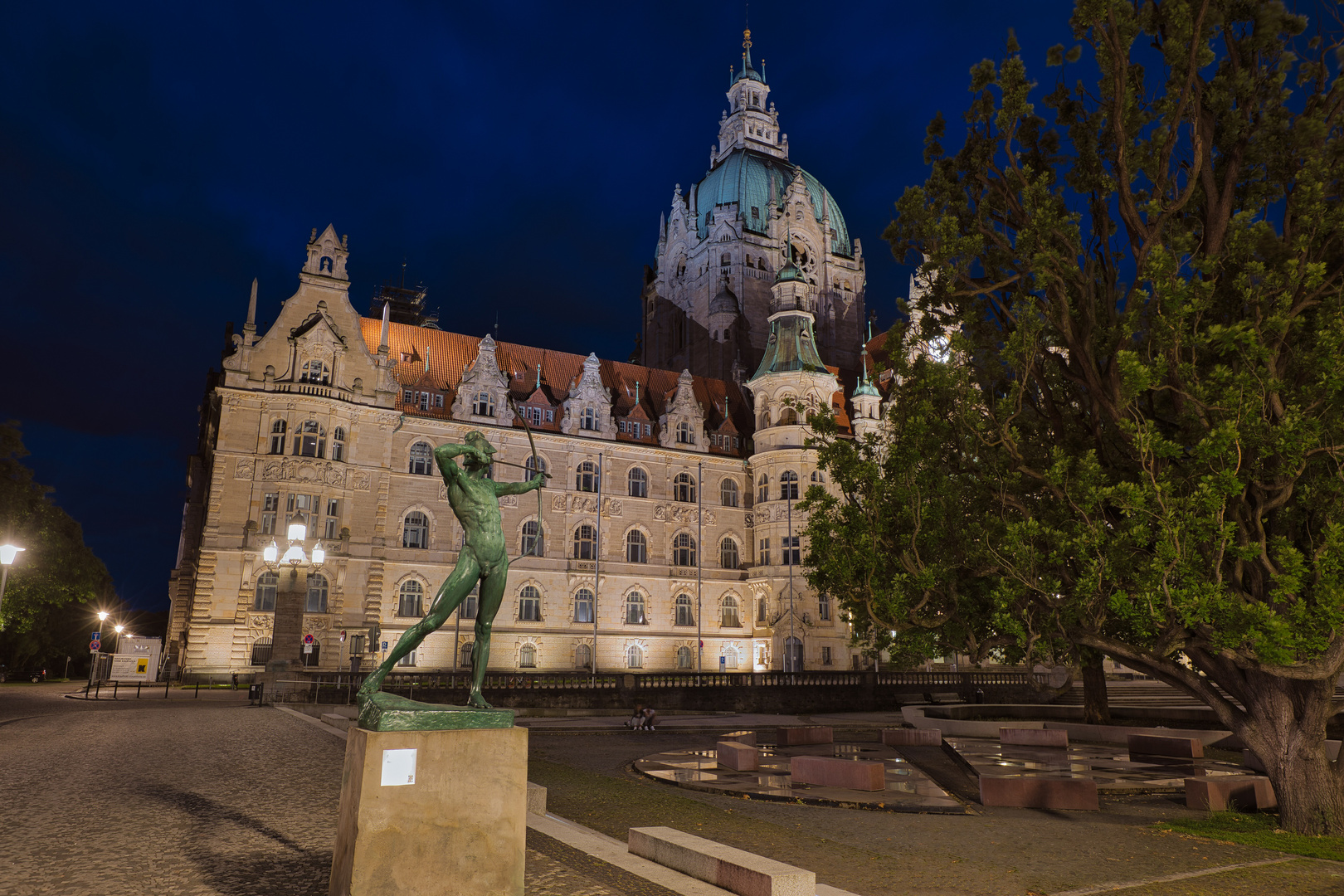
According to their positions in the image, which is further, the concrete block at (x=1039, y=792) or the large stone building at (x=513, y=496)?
the large stone building at (x=513, y=496)

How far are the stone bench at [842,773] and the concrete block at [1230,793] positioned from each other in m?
4.77

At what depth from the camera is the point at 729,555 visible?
55219 mm

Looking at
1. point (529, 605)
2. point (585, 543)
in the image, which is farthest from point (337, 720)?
point (585, 543)

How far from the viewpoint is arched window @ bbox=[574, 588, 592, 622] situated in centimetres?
4988

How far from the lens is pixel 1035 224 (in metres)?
13.6

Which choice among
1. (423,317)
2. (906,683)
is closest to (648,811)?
(906,683)

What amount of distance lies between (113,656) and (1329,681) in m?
45.5

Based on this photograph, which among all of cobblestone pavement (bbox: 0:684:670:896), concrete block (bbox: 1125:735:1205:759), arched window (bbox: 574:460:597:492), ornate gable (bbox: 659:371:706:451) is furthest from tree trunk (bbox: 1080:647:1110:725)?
ornate gable (bbox: 659:371:706:451)

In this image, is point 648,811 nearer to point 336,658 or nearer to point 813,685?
point 813,685

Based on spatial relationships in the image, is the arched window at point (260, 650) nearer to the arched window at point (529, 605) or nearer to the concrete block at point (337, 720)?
the arched window at point (529, 605)

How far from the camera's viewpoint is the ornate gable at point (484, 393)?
163 feet

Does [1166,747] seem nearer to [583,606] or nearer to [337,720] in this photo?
[337,720]

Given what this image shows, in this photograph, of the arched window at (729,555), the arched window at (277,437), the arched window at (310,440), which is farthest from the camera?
the arched window at (729,555)

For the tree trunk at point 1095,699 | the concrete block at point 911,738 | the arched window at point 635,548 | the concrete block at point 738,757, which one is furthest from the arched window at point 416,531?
the tree trunk at point 1095,699
